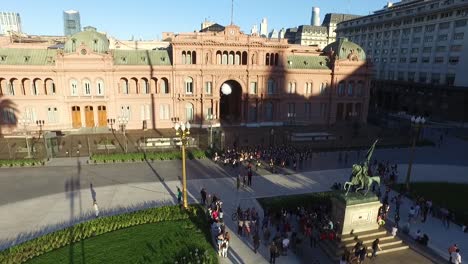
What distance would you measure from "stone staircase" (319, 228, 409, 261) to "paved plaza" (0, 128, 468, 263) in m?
0.74

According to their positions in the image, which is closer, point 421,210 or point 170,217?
point 170,217

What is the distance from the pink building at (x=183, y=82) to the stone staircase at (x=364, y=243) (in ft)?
101

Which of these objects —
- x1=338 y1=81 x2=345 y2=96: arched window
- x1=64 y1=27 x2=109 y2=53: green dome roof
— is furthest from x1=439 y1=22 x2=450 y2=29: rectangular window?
x1=64 y1=27 x2=109 y2=53: green dome roof

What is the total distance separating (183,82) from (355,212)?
36508 millimetres

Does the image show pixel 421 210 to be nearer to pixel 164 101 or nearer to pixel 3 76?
pixel 164 101

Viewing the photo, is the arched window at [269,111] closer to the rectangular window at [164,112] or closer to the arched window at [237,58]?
the arched window at [237,58]

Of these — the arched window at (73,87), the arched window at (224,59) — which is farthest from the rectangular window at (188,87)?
the arched window at (73,87)

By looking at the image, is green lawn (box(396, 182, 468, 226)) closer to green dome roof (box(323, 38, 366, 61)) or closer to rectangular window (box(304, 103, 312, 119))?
rectangular window (box(304, 103, 312, 119))

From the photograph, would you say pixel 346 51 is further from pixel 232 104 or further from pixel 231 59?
pixel 232 104

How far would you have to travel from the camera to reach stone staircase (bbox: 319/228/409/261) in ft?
60.9

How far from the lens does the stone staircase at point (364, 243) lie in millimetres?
18556

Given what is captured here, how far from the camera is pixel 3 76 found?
43281mm

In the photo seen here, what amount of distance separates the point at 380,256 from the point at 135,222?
15.5 meters

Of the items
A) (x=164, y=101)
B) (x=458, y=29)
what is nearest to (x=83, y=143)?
(x=164, y=101)
